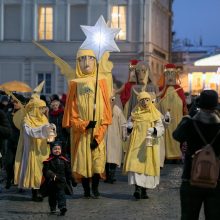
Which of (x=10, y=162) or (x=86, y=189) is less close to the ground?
(x=10, y=162)

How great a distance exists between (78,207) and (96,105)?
5.61 feet

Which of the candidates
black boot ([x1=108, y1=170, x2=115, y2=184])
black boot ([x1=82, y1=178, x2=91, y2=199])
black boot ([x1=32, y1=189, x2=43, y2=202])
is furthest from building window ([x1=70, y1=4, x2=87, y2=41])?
black boot ([x1=32, y1=189, x2=43, y2=202])

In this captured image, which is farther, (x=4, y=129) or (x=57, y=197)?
(x=57, y=197)

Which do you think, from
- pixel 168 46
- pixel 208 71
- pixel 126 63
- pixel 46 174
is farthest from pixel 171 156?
pixel 168 46

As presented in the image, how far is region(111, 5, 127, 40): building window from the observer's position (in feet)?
142

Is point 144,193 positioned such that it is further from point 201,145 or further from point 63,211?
point 201,145

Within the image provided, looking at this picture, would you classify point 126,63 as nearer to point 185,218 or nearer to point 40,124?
point 40,124

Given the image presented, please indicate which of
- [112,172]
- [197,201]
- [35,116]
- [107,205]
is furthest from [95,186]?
[197,201]

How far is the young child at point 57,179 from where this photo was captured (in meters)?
10.2

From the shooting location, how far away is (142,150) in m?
11.7

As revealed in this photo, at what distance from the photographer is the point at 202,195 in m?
7.02

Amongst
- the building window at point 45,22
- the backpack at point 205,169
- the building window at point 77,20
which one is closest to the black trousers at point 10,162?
the backpack at point 205,169

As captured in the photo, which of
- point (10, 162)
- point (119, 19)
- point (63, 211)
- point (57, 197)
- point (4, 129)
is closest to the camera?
point (4, 129)

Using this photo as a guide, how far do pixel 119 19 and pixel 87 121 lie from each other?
105 ft
